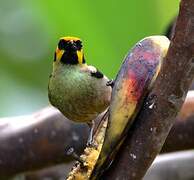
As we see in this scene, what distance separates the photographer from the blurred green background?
6.80 ft

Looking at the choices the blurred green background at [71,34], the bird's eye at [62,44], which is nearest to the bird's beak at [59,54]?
the bird's eye at [62,44]

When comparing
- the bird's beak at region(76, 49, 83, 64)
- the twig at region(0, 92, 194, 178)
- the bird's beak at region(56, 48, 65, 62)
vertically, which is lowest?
the twig at region(0, 92, 194, 178)

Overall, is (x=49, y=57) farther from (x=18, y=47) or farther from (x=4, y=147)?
(x=4, y=147)

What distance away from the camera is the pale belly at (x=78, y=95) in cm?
101

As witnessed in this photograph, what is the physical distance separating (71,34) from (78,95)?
122cm

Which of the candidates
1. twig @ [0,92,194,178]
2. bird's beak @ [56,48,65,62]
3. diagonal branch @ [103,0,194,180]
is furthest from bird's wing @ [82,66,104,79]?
twig @ [0,92,194,178]

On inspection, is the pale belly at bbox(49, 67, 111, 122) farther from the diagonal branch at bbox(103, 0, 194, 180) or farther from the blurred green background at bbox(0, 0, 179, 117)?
the blurred green background at bbox(0, 0, 179, 117)

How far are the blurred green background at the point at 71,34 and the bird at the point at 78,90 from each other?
0.83 m

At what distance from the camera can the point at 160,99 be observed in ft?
2.80

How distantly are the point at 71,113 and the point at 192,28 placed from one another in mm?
290

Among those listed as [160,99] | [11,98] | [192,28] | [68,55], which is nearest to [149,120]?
[160,99]

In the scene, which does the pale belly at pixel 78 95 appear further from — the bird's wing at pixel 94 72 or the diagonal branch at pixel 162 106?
the diagonal branch at pixel 162 106

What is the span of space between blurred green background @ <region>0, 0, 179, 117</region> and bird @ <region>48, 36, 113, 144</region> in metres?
0.83

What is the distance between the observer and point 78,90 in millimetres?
1025
